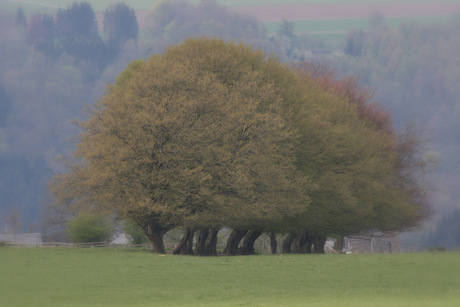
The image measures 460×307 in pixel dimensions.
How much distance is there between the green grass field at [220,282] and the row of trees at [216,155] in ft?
21.4

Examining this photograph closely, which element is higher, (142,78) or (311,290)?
(142,78)

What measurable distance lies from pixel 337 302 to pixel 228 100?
3181 cm

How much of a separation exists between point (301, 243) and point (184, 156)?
3064cm

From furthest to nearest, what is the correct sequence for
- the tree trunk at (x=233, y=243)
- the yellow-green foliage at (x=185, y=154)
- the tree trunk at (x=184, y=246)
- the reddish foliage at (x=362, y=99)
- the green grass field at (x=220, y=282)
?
the reddish foliage at (x=362, y=99)
the tree trunk at (x=233, y=243)
the tree trunk at (x=184, y=246)
the yellow-green foliage at (x=185, y=154)
the green grass field at (x=220, y=282)

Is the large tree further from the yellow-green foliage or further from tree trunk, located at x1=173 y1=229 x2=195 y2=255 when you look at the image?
A: tree trunk, located at x1=173 y1=229 x2=195 y2=255

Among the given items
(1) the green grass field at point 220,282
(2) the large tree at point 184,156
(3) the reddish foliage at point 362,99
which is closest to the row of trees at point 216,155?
(2) the large tree at point 184,156

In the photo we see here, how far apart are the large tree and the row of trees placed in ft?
0.28

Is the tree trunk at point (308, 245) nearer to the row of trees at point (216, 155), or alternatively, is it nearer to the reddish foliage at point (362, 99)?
the row of trees at point (216, 155)

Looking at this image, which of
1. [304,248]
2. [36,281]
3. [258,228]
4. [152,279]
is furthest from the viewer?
[304,248]

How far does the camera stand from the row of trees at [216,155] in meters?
52.2

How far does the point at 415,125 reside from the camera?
319 ft

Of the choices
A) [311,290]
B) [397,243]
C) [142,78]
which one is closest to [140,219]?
[142,78]

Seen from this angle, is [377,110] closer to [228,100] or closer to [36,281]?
[228,100]

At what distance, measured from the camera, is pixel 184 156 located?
173 feet
